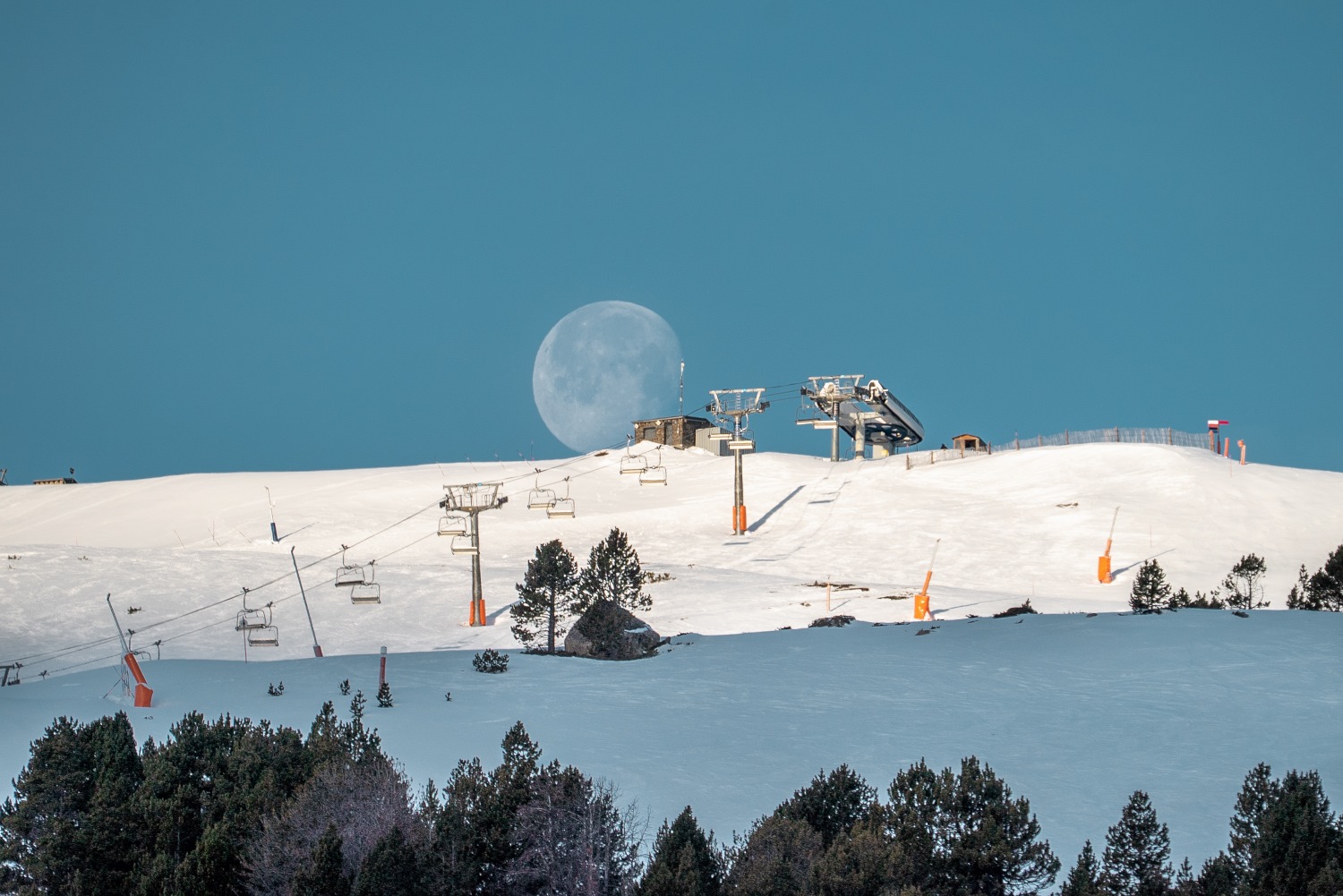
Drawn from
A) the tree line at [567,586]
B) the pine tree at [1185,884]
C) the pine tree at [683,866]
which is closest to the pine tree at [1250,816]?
the pine tree at [1185,884]

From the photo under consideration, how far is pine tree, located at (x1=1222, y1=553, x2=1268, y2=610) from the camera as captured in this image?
145 feet

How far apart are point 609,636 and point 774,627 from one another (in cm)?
925

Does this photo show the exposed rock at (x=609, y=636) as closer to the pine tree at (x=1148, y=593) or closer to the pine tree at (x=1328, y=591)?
the pine tree at (x=1148, y=593)

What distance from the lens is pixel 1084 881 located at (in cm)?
1483

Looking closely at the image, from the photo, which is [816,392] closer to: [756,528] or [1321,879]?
[756,528]

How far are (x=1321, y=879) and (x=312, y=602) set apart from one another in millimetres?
42949

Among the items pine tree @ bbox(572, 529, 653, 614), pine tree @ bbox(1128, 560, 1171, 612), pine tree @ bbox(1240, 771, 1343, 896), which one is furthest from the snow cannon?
pine tree @ bbox(1128, 560, 1171, 612)

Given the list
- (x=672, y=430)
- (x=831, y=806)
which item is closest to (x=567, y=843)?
(x=831, y=806)

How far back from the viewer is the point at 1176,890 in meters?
15.2

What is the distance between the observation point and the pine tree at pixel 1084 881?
14562 mm

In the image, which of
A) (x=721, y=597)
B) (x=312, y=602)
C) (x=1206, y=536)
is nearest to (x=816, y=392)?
(x=1206, y=536)

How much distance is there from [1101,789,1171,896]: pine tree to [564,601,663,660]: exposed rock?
20.6 m

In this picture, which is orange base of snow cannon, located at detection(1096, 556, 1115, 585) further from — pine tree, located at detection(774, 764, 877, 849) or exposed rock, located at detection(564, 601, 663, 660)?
pine tree, located at detection(774, 764, 877, 849)

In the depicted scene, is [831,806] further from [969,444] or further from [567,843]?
[969,444]
